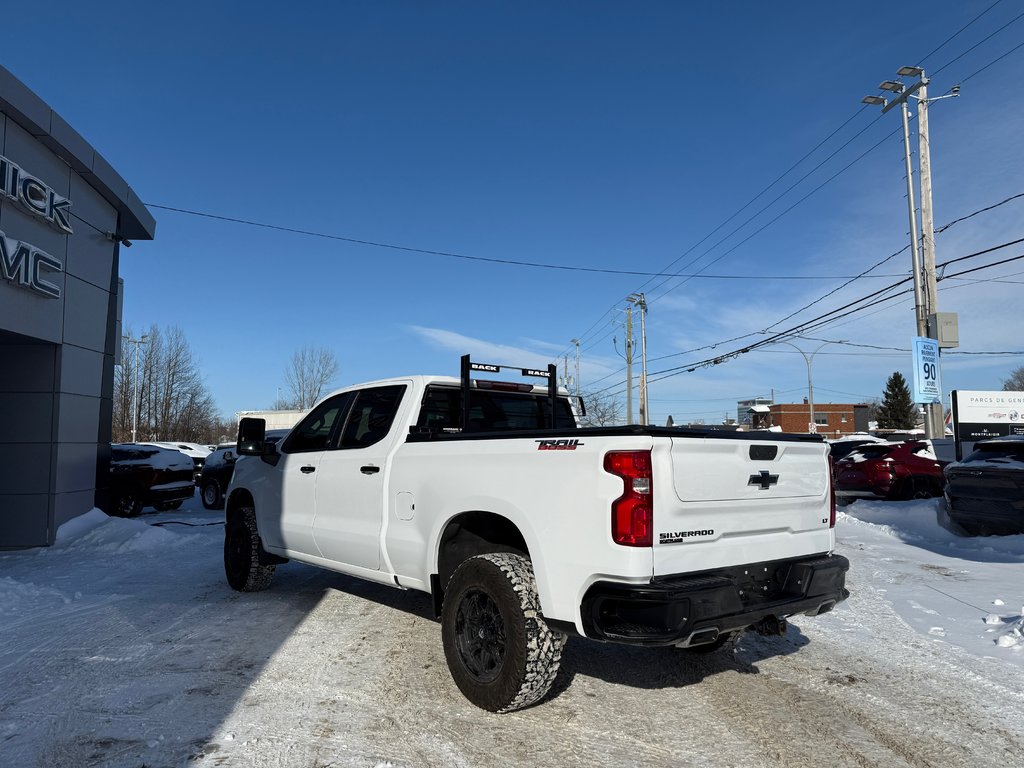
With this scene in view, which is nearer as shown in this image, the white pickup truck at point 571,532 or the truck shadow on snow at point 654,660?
the white pickup truck at point 571,532

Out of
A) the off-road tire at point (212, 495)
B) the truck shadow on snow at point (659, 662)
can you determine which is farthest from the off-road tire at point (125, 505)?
the truck shadow on snow at point (659, 662)

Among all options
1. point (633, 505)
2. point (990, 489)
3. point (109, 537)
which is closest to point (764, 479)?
point (633, 505)

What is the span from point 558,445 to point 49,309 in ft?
31.3

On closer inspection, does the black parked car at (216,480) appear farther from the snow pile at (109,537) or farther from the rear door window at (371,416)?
the rear door window at (371,416)

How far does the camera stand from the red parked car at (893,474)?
14.9 m

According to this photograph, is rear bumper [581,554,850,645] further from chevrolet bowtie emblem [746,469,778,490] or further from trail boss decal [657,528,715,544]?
chevrolet bowtie emblem [746,469,778,490]

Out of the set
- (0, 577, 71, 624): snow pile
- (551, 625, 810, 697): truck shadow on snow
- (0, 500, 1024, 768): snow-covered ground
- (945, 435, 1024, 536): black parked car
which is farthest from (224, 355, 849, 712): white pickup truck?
(945, 435, 1024, 536): black parked car

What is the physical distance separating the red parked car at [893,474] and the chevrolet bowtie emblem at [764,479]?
12914mm

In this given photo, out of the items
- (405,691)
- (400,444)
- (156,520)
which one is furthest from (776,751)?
(156,520)

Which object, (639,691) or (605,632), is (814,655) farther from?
(605,632)

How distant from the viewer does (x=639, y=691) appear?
169 inches

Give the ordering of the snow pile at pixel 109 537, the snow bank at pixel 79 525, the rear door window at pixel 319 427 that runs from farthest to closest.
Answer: the snow bank at pixel 79 525 < the snow pile at pixel 109 537 < the rear door window at pixel 319 427

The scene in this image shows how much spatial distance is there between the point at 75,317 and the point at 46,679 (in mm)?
7904

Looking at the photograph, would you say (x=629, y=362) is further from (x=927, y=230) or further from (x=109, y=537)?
(x=109, y=537)
